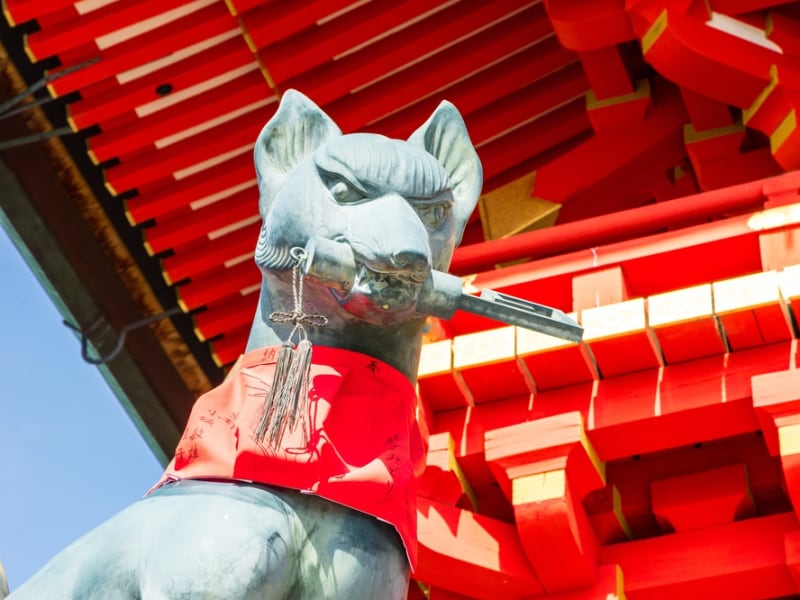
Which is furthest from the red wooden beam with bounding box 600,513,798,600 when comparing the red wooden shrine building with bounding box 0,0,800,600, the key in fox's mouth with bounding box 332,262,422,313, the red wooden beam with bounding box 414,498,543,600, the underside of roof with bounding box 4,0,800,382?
the key in fox's mouth with bounding box 332,262,422,313

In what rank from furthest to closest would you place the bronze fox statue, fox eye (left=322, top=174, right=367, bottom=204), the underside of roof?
the underside of roof, fox eye (left=322, top=174, right=367, bottom=204), the bronze fox statue

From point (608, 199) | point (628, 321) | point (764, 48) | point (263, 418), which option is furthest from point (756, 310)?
point (263, 418)

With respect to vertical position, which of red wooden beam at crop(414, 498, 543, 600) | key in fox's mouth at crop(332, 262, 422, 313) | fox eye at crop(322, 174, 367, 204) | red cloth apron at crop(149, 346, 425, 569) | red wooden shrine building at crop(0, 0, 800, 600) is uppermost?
fox eye at crop(322, 174, 367, 204)

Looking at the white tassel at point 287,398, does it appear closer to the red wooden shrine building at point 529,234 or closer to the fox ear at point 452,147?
the fox ear at point 452,147

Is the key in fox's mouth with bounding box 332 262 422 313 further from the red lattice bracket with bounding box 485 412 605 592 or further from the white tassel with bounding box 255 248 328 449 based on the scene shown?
the red lattice bracket with bounding box 485 412 605 592

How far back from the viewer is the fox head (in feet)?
11.1

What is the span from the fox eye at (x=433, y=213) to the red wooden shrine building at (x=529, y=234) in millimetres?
1476

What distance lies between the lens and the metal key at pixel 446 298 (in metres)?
3.39

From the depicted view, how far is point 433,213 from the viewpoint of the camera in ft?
11.8

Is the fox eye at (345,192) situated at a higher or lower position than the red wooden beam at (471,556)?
higher

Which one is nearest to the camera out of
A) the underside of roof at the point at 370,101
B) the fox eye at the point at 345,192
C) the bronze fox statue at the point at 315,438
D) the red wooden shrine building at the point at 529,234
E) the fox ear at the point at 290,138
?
the bronze fox statue at the point at 315,438

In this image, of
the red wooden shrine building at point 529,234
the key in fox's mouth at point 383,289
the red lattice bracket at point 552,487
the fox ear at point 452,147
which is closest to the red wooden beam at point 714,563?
the red wooden shrine building at point 529,234

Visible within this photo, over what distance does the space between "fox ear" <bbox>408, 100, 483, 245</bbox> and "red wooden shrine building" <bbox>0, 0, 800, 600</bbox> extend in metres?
1.34

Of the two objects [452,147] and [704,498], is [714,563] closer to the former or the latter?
[704,498]
